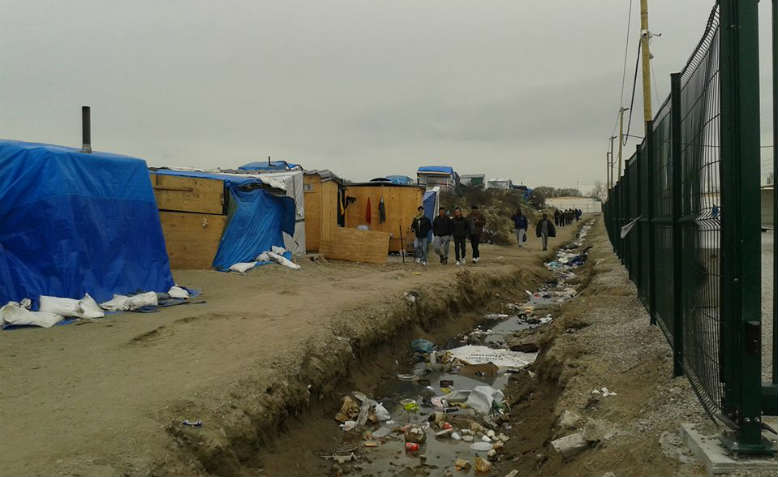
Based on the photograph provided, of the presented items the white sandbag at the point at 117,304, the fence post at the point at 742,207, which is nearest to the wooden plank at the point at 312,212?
the white sandbag at the point at 117,304

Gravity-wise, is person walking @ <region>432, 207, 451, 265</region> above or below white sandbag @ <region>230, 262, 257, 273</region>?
above

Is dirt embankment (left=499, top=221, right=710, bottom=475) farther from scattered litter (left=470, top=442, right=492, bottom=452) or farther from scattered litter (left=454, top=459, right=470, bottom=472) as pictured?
scattered litter (left=454, top=459, right=470, bottom=472)

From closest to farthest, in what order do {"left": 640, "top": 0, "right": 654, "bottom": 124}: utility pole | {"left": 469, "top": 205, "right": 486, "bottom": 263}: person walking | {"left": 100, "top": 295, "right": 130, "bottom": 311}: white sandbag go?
{"left": 100, "top": 295, "right": 130, "bottom": 311}: white sandbag → {"left": 640, "top": 0, "right": 654, "bottom": 124}: utility pole → {"left": 469, "top": 205, "right": 486, "bottom": 263}: person walking

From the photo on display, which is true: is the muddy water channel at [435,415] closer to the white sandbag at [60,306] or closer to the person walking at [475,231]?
the white sandbag at [60,306]

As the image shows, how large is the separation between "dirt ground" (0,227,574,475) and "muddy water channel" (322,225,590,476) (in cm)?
55

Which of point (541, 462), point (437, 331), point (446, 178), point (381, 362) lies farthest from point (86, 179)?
point (446, 178)

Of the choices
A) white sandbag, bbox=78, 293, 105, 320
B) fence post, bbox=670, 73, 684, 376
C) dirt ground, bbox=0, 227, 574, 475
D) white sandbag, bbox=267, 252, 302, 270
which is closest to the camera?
dirt ground, bbox=0, 227, 574, 475

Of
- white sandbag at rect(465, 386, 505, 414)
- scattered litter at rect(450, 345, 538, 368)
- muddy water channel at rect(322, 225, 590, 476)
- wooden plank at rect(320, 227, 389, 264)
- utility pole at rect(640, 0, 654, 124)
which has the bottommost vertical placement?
muddy water channel at rect(322, 225, 590, 476)

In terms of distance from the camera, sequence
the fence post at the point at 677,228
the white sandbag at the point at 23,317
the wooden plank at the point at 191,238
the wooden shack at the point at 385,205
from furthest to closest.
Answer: the wooden shack at the point at 385,205 < the wooden plank at the point at 191,238 < the white sandbag at the point at 23,317 < the fence post at the point at 677,228

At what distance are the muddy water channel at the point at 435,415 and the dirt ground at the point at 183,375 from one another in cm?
55

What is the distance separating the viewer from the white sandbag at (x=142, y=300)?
8968 mm

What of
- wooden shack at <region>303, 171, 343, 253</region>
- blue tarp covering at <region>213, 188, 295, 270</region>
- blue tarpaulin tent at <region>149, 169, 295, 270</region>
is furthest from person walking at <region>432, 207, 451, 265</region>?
blue tarpaulin tent at <region>149, 169, 295, 270</region>

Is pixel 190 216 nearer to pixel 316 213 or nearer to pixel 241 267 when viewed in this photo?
pixel 241 267

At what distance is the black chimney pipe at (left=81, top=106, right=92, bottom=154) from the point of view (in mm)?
9320
